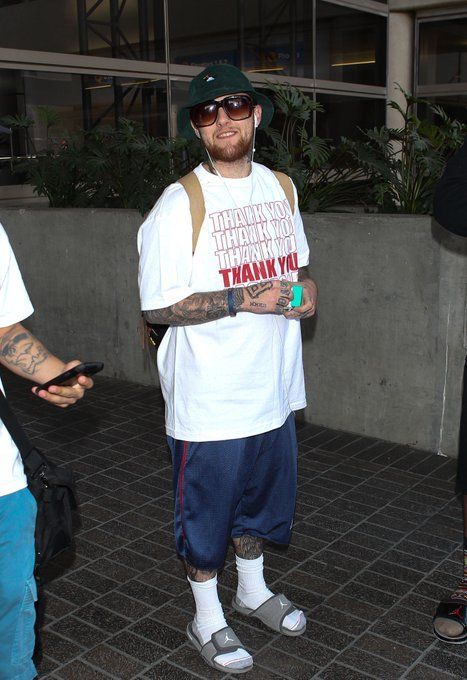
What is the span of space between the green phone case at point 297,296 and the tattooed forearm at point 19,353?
0.99 m

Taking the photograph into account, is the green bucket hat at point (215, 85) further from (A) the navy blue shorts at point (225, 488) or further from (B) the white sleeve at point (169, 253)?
(A) the navy blue shorts at point (225, 488)

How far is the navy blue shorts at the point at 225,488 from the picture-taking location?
3.14 metres

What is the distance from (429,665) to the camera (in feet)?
10.7

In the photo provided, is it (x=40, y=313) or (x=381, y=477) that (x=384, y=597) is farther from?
(x=40, y=313)

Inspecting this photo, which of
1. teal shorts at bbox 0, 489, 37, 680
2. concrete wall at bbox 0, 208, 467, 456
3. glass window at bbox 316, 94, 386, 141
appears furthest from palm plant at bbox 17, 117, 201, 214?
glass window at bbox 316, 94, 386, 141

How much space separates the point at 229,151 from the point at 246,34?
11175 mm

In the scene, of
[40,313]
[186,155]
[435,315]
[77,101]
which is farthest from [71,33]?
[435,315]

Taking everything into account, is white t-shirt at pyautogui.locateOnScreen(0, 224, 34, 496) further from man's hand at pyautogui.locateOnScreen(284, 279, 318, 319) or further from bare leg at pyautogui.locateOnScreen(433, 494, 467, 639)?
bare leg at pyautogui.locateOnScreen(433, 494, 467, 639)

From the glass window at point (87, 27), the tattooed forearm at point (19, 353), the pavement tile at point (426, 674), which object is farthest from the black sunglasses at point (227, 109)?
the glass window at point (87, 27)

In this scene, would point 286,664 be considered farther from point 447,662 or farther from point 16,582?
point 16,582

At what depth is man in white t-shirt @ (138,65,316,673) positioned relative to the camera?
3.02m

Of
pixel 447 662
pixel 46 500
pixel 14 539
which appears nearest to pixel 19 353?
pixel 46 500

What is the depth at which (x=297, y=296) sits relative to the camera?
3098 mm

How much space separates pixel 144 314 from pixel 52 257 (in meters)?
4.96
